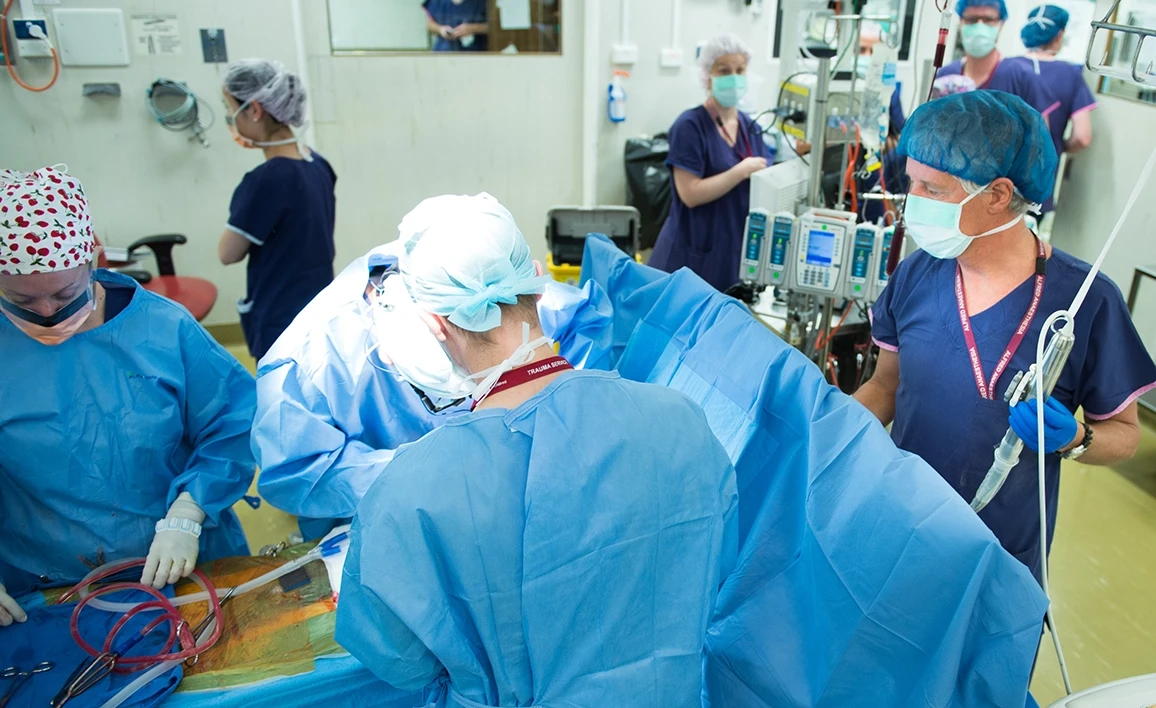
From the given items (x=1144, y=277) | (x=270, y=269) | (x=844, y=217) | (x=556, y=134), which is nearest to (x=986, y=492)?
(x=844, y=217)

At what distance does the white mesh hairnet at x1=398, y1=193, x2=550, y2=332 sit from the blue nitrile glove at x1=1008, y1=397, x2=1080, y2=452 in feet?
2.48

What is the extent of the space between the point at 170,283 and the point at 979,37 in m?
3.37

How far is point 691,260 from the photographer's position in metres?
2.96

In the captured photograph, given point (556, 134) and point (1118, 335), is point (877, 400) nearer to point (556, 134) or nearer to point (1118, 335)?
point (1118, 335)

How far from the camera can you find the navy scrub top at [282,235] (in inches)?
94.7

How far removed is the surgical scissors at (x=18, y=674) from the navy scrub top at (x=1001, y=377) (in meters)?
1.45

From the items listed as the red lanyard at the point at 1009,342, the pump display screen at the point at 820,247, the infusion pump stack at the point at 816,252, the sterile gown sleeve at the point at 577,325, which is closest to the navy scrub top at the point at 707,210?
the infusion pump stack at the point at 816,252

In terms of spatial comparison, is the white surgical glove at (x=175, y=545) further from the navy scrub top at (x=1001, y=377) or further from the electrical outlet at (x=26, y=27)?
the electrical outlet at (x=26, y=27)

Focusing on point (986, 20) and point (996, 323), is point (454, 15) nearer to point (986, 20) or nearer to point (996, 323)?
point (986, 20)

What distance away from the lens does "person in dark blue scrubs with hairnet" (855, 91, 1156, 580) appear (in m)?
1.35

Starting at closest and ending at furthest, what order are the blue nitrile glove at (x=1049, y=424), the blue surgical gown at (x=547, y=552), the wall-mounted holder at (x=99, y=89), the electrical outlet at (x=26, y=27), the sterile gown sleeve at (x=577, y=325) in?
the blue surgical gown at (x=547, y=552), the blue nitrile glove at (x=1049, y=424), the sterile gown sleeve at (x=577, y=325), the electrical outlet at (x=26, y=27), the wall-mounted holder at (x=99, y=89)

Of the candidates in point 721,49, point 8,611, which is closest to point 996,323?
point 8,611

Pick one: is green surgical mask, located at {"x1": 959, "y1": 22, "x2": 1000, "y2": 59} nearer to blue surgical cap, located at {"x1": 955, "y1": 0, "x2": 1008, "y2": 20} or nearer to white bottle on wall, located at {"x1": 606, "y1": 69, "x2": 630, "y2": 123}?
blue surgical cap, located at {"x1": 955, "y1": 0, "x2": 1008, "y2": 20}

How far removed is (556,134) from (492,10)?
65 cm
